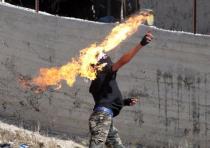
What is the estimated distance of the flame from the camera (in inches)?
339

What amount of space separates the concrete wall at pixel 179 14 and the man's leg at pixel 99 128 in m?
5.00

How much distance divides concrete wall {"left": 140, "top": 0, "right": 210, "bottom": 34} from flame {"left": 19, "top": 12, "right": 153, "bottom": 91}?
2.73 m

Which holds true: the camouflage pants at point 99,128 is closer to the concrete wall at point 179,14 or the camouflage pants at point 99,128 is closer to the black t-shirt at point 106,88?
the black t-shirt at point 106,88

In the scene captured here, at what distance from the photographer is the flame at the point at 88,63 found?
28.2 ft

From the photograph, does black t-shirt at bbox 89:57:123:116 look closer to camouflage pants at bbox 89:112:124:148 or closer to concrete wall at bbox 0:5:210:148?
camouflage pants at bbox 89:112:124:148

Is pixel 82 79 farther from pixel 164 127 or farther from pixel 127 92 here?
pixel 164 127

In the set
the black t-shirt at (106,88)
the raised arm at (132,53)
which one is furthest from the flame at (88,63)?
the raised arm at (132,53)

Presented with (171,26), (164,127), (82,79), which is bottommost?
(164,127)

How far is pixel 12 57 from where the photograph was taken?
11.3 metres

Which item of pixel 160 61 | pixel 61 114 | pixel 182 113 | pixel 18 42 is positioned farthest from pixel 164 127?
pixel 18 42

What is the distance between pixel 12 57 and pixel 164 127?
116 inches

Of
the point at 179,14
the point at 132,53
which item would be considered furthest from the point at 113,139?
the point at 179,14

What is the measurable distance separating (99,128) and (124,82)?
2109mm

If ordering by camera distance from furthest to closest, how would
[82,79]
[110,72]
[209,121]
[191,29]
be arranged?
[191,29]
[82,79]
[209,121]
[110,72]
